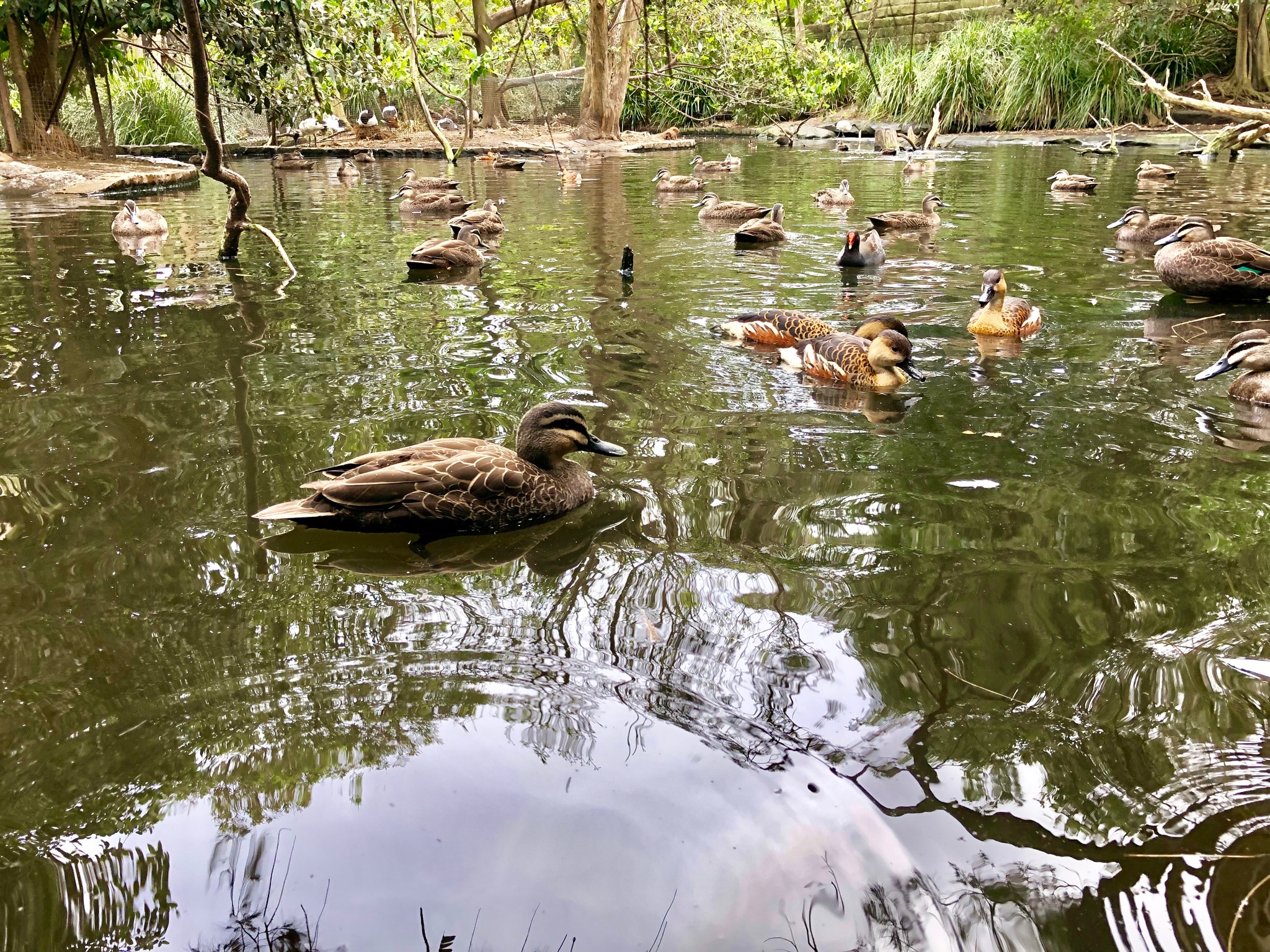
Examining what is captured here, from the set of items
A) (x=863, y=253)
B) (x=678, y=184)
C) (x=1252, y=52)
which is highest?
(x=1252, y=52)

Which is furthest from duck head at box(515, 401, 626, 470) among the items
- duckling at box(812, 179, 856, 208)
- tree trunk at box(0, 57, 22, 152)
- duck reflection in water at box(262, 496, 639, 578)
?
tree trunk at box(0, 57, 22, 152)

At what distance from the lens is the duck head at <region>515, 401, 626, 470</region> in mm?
4605

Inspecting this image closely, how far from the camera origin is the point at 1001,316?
24.0 feet

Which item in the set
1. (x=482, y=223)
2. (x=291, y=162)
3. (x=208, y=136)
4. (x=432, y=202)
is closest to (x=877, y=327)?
(x=208, y=136)

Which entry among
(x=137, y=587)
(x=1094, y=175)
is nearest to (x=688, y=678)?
(x=137, y=587)

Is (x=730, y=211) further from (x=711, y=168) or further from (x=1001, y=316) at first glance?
(x=711, y=168)

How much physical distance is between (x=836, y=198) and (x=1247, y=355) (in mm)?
9816

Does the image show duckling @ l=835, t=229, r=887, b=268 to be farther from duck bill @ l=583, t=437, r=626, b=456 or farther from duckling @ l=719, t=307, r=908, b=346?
duck bill @ l=583, t=437, r=626, b=456

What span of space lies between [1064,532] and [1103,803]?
5.64 ft

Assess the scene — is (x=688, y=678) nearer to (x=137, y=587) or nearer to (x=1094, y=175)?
(x=137, y=587)

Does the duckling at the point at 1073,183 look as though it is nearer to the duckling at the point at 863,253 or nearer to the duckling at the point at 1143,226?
the duckling at the point at 1143,226

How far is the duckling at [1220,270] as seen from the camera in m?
8.25

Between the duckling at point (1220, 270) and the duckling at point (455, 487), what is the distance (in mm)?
6432

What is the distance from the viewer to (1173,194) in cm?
1566
